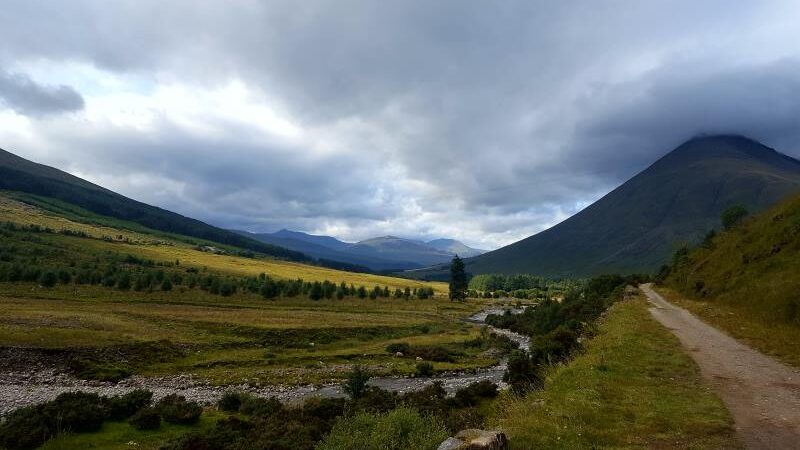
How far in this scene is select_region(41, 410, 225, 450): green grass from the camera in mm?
27922

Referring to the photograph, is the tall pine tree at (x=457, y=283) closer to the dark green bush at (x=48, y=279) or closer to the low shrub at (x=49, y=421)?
the dark green bush at (x=48, y=279)

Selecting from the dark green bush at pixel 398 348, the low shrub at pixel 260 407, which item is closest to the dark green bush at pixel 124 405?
the low shrub at pixel 260 407

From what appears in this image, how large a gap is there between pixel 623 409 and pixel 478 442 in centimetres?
723

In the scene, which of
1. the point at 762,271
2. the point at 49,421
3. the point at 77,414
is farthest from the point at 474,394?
the point at 49,421

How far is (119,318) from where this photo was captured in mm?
84875

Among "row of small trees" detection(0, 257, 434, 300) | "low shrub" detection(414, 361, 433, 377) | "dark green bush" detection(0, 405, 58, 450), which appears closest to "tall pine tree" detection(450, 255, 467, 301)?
"row of small trees" detection(0, 257, 434, 300)

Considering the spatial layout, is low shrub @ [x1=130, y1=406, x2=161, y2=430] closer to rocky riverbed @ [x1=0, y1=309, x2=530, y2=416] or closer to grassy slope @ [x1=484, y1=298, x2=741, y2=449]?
rocky riverbed @ [x1=0, y1=309, x2=530, y2=416]

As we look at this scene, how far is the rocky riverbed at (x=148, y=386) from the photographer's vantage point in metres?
48.6

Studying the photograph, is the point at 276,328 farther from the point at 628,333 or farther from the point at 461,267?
the point at 461,267

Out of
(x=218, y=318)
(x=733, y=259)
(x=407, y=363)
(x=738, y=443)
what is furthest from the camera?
(x=218, y=318)

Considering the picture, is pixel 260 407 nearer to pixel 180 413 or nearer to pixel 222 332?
pixel 180 413

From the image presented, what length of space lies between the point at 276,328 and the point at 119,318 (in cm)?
2846

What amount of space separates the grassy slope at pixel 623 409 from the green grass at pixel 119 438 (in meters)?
23.8

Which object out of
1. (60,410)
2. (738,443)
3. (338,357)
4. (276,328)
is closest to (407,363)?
(338,357)
